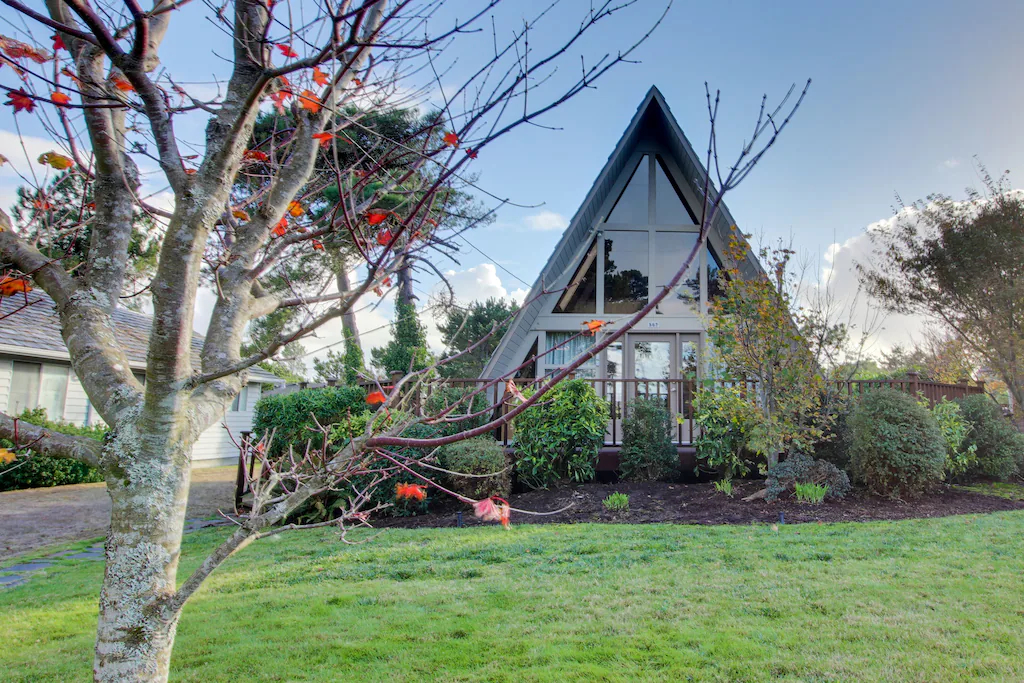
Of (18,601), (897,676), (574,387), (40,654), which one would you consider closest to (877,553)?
(897,676)

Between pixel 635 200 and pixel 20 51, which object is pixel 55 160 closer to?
pixel 20 51

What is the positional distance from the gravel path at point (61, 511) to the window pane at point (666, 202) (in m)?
9.72

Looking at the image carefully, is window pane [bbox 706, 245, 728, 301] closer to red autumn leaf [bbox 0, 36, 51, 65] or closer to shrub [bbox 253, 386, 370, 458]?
shrub [bbox 253, 386, 370, 458]

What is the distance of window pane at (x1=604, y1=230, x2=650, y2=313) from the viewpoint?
11977 mm

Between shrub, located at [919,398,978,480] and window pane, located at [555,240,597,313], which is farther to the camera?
window pane, located at [555,240,597,313]

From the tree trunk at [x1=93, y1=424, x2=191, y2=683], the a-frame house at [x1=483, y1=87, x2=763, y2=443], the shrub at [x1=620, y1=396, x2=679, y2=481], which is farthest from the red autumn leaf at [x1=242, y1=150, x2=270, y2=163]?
the a-frame house at [x1=483, y1=87, x2=763, y2=443]

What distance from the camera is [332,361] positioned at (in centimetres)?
1923

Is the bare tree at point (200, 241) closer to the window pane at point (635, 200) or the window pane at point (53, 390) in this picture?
the window pane at point (635, 200)

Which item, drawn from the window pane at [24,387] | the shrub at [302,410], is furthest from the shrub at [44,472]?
the shrub at [302,410]

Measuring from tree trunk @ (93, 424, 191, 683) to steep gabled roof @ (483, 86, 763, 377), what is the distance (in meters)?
8.67

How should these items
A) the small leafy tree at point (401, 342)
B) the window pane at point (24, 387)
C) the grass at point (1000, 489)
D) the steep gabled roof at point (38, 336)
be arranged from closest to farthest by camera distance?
1. the grass at point (1000, 489)
2. the small leafy tree at point (401, 342)
3. the steep gabled roof at point (38, 336)
4. the window pane at point (24, 387)

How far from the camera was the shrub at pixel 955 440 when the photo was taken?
869cm

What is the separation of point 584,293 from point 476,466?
17.6 ft

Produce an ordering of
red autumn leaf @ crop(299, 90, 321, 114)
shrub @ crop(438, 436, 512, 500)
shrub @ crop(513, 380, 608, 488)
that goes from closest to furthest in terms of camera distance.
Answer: red autumn leaf @ crop(299, 90, 321, 114) → shrub @ crop(438, 436, 512, 500) → shrub @ crop(513, 380, 608, 488)
